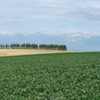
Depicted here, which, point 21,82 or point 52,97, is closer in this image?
point 52,97

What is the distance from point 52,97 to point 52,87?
8.37ft

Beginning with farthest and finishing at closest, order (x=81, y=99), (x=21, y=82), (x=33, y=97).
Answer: (x=21, y=82)
(x=33, y=97)
(x=81, y=99)

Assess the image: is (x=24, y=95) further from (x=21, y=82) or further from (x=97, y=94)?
(x=97, y=94)

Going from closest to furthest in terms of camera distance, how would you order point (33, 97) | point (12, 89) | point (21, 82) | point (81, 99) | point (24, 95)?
point (81, 99) → point (33, 97) → point (24, 95) → point (12, 89) → point (21, 82)

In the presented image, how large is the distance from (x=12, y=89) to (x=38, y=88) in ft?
7.83

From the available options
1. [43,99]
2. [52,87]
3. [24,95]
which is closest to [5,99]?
[24,95]

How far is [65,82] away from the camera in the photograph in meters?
16.5

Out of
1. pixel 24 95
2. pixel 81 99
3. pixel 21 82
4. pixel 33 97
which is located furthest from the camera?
pixel 21 82

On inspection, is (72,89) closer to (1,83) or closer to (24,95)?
(24,95)

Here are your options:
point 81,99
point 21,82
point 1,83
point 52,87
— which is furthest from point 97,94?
point 1,83

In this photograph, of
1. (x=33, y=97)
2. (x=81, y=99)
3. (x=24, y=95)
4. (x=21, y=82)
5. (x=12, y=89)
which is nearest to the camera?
(x=81, y=99)

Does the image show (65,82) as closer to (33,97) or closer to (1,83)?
(33,97)

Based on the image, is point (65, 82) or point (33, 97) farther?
point (65, 82)

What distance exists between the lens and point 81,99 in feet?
39.1
